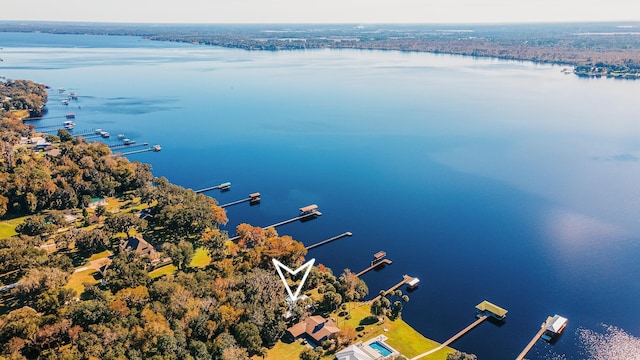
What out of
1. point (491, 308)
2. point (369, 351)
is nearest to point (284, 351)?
point (369, 351)

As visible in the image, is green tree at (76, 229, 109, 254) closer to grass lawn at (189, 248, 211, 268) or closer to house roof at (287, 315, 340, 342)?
grass lawn at (189, 248, 211, 268)

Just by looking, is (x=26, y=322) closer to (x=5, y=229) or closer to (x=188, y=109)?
(x=5, y=229)

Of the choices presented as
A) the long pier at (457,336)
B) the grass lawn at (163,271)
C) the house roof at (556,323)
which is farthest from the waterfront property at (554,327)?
the grass lawn at (163,271)

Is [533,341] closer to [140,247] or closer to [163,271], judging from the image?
[163,271]

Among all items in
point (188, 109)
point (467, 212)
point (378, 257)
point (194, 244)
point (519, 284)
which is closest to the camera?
point (519, 284)

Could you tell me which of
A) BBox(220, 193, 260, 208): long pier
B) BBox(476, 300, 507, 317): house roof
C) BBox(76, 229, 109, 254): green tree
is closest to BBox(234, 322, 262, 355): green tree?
BBox(476, 300, 507, 317): house roof

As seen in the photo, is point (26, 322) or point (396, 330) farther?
point (396, 330)

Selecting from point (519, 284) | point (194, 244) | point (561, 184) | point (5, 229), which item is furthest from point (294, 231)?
point (561, 184)
